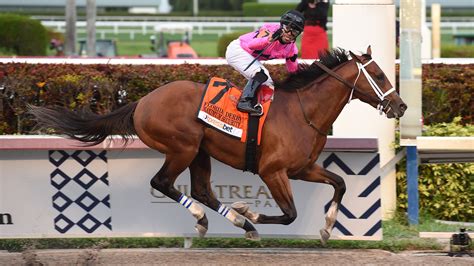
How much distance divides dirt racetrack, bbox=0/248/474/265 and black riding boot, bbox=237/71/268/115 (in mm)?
1156

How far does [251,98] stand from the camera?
7.89 meters

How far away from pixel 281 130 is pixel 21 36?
1991 cm

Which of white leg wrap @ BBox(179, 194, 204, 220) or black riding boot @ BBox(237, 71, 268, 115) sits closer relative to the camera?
black riding boot @ BBox(237, 71, 268, 115)

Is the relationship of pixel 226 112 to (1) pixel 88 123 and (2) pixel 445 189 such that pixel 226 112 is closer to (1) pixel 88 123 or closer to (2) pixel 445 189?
(1) pixel 88 123

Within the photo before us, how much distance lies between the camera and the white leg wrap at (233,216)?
26.2 ft

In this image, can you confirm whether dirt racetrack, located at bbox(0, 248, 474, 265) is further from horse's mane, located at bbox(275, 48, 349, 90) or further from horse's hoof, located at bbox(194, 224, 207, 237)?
horse's mane, located at bbox(275, 48, 349, 90)

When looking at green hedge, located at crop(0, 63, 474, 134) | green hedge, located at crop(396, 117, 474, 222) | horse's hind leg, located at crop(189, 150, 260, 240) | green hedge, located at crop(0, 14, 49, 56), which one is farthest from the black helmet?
green hedge, located at crop(0, 14, 49, 56)

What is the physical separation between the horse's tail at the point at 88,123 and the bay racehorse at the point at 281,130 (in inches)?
4.0

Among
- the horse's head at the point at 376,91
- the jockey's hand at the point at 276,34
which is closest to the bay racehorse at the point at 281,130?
the horse's head at the point at 376,91

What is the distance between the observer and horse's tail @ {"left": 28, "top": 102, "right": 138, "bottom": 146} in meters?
8.27

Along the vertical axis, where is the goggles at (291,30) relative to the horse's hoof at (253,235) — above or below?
above

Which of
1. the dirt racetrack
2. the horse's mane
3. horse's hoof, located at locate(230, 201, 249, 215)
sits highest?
the horse's mane

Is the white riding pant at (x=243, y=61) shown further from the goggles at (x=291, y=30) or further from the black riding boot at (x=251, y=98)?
the goggles at (x=291, y=30)

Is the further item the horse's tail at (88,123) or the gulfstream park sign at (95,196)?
the gulfstream park sign at (95,196)
